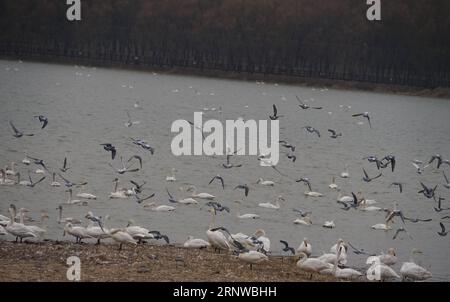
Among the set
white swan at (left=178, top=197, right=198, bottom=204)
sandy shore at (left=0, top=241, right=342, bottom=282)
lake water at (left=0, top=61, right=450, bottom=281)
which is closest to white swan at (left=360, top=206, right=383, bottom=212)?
lake water at (left=0, top=61, right=450, bottom=281)

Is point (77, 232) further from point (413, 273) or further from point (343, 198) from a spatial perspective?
point (343, 198)

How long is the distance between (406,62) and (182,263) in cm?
12305

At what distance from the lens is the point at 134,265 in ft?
68.6

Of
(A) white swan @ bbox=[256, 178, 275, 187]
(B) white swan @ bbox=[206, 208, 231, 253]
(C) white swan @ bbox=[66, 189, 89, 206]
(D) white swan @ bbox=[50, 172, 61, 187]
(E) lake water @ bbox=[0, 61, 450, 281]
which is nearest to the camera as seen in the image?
(B) white swan @ bbox=[206, 208, 231, 253]

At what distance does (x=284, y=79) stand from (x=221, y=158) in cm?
9540

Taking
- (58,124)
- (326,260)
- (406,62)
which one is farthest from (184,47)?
(326,260)

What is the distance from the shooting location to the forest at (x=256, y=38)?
460 ft

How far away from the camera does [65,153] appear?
42.0 metres

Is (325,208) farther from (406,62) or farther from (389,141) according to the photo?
(406,62)

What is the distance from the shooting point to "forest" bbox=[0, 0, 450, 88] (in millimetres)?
140125

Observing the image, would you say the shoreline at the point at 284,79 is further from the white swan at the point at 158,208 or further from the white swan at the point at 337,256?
the white swan at the point at 337,256

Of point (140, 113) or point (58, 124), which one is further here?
point (140, 113)

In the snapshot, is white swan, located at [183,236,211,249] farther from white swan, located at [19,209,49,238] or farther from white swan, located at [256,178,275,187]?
white swan, located at [256,178,275,187]

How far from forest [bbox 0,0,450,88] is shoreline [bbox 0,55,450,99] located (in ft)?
1.85
